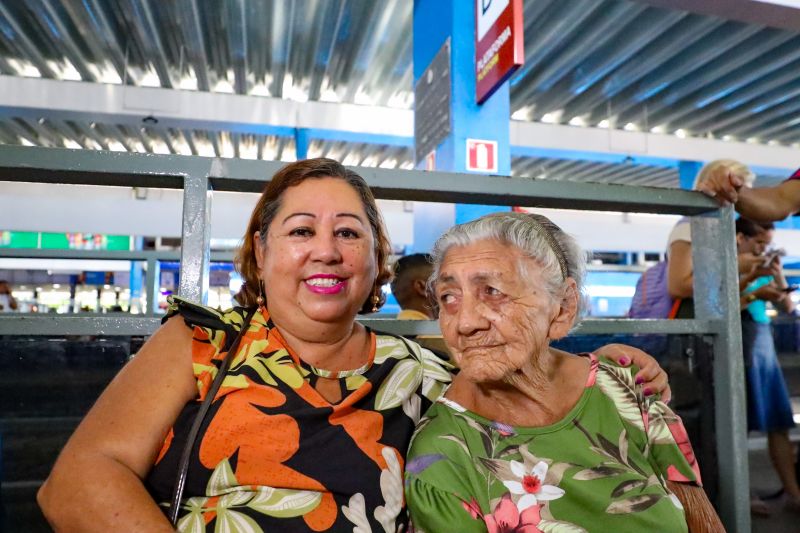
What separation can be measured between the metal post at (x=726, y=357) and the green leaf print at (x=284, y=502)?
3.93ft

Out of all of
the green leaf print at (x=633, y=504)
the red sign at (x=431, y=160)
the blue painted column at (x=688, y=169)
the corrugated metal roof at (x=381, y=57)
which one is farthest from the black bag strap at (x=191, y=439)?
the blue painted column at (x=688, y=169)

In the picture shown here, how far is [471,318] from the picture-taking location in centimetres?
123

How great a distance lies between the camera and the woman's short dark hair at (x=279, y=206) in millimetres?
1339

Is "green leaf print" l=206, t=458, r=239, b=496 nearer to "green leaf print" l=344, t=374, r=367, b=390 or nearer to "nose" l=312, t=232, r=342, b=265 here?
"green leaf print" l=344, t=374, r=367, b=390

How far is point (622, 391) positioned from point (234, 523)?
914mm

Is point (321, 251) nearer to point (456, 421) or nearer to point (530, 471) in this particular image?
point (456, 421)

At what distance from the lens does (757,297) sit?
2.63 metres

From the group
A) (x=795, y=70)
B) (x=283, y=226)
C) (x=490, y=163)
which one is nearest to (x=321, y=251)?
(x=283, y=226)

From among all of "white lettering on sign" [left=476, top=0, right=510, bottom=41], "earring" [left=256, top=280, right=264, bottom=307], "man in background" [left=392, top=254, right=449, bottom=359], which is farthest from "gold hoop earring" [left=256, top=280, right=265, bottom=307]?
"white lettering on sign" [left=476, top=0, right=510, bottom=41]

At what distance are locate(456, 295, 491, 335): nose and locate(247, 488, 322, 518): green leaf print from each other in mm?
470

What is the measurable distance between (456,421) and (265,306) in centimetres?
54

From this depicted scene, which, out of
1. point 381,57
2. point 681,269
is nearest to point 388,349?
point 681,269

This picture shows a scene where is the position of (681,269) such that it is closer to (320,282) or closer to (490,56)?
(320,282)

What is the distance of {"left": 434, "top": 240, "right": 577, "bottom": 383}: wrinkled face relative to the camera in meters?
1.23
